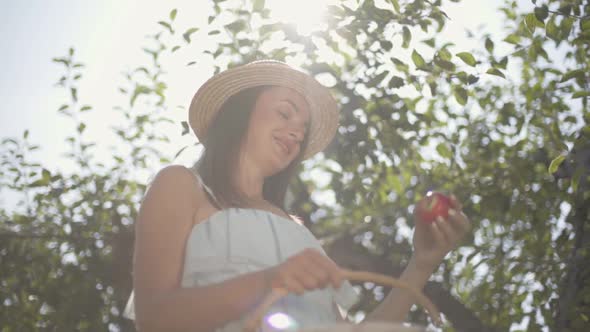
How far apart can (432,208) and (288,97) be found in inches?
28.3

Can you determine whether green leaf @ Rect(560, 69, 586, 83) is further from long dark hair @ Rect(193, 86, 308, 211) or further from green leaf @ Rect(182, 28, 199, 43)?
green leaf @ Rect(182, 28, 199, 43)

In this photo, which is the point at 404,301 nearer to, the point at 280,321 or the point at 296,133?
the point at 280,321

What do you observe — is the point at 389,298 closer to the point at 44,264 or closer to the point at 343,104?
the point at 343,104

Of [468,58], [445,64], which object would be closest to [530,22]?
[468,58]

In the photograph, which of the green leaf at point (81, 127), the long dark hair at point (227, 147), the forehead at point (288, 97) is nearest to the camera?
the long dark hair at point (227, 147)

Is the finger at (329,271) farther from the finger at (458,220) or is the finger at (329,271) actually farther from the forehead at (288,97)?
the forehead at (288,97)

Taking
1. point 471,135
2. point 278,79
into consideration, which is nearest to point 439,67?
point 278,79

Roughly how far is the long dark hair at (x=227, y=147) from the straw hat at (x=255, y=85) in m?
0.03

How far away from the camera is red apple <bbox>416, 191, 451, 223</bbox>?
2080mm

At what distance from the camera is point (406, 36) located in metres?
3.33

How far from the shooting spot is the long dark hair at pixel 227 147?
224 cm

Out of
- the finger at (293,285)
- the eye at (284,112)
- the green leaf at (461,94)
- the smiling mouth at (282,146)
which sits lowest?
the finger at (293,285)

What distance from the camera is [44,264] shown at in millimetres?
5023

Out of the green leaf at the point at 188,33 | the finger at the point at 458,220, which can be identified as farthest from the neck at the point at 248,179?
the green leaf at the point at 188,33
